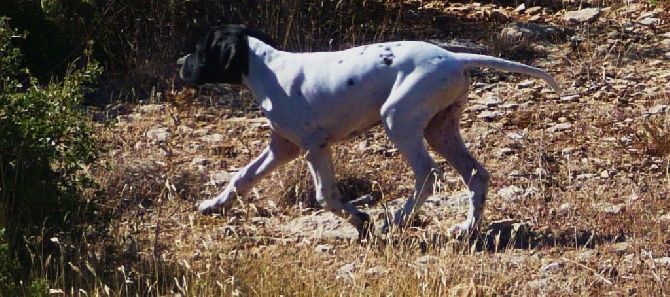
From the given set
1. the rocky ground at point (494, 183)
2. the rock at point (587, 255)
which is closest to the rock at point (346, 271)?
the rocky ground at point (494, 183)

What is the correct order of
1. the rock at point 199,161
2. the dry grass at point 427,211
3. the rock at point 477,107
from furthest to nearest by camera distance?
1. the rock at point 477,107
2. the rock at point 199,161
3. the dry grass at point 427,211

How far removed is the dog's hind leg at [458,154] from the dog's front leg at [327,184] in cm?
54

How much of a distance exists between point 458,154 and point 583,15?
4.62m

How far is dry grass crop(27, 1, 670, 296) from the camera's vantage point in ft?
18.7

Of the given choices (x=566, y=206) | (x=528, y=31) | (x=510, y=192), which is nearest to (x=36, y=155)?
(x=510, y=192)

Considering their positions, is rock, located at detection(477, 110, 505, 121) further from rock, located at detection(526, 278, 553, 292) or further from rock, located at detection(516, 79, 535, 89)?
rock, located at detection(526, 278, 553, 292)

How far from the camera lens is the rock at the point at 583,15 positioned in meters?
10.6

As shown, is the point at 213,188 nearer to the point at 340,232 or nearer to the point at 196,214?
the point at 196,214

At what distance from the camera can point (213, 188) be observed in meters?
7.49

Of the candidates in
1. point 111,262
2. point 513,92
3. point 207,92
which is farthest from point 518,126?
point 111,262

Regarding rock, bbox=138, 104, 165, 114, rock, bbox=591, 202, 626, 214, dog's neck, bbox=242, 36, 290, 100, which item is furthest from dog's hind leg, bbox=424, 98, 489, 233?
rock, bbox=138, 104, 165, 114

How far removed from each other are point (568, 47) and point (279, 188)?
3.62 meters

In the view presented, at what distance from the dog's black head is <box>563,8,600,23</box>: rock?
4.78 m

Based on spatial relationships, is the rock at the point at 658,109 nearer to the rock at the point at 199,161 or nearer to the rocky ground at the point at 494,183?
the rocky ground at the point at 494,183
